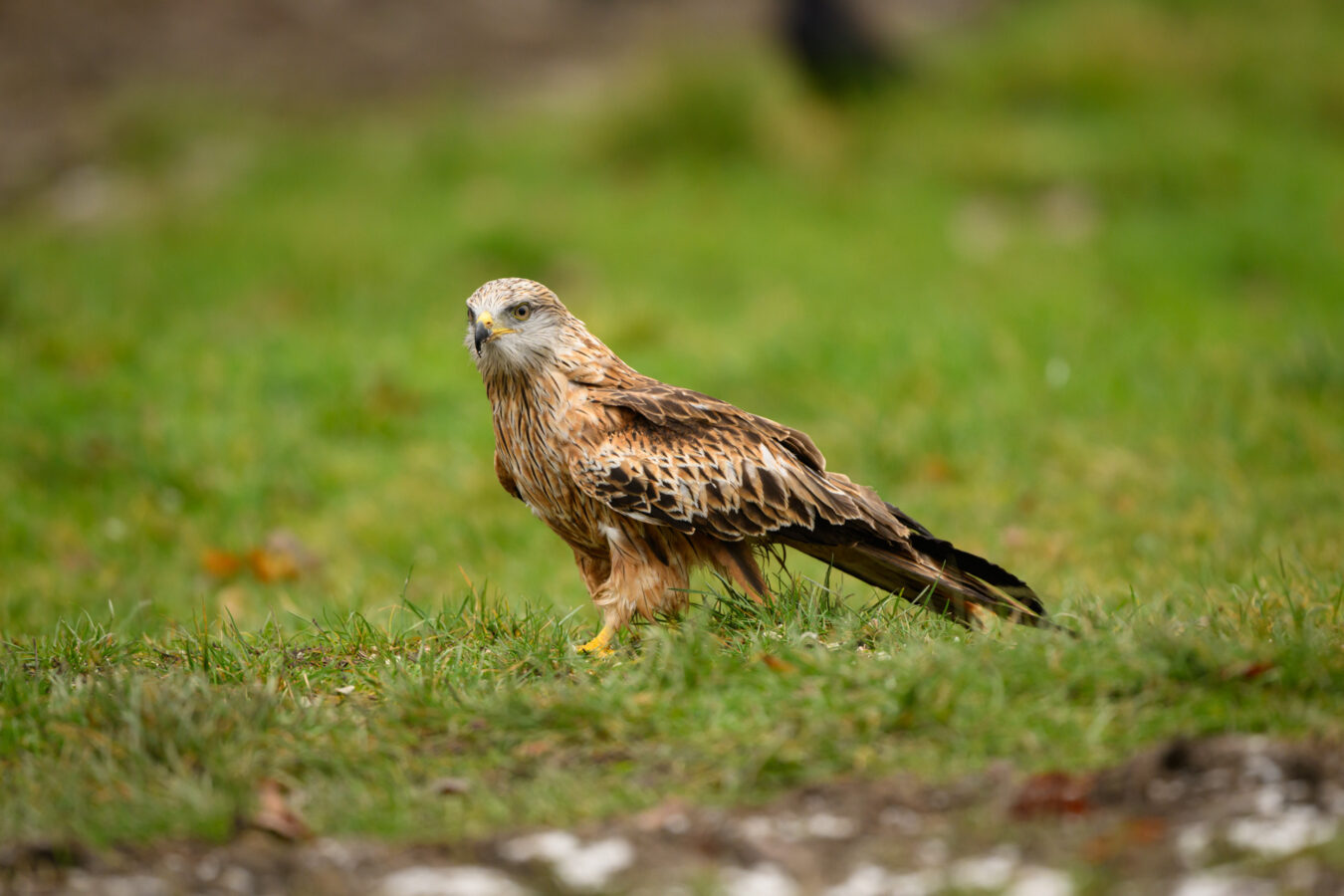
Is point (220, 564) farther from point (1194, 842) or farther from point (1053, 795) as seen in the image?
point (1194, 842)

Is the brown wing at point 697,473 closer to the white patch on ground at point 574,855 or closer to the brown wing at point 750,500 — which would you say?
the brown wing at point 750,500

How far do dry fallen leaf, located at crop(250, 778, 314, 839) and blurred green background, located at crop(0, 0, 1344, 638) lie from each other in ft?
6.27

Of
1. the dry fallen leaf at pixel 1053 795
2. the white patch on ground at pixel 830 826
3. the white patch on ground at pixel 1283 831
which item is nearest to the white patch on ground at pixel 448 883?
the white patch on ground at pixel 830 826

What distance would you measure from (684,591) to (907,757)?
152cm

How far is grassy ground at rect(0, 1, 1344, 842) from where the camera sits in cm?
371

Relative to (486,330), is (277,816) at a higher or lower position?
lower

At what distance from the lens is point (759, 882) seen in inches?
117

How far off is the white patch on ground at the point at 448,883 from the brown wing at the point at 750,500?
1.87 meters

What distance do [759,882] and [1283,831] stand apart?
113cm

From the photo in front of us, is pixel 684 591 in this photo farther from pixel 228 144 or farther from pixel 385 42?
pixel 385 42

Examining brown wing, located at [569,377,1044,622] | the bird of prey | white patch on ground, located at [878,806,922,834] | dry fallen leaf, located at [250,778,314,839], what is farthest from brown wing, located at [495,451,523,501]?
white patch on ground, located at [878,806,922,834]

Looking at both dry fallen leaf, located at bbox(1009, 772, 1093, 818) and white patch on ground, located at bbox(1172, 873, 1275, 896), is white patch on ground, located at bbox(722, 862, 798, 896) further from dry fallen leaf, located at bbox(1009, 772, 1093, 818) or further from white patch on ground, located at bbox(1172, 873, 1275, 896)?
white patch on ground, located at bbox(1172, 873, 1275, 896)

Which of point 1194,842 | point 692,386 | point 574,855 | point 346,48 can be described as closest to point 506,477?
point 574,855

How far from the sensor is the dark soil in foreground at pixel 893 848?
2.86m
